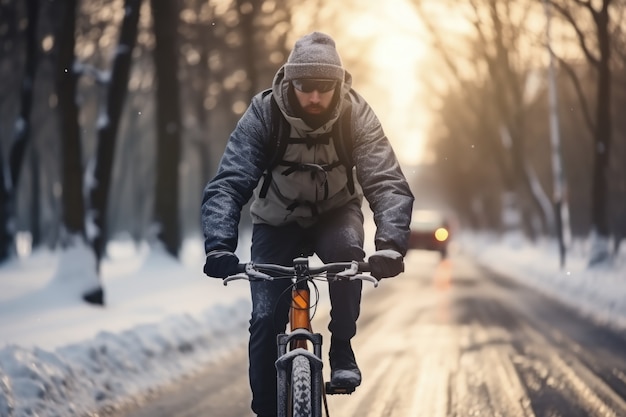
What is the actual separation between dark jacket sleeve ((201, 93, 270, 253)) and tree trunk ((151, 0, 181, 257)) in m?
15.5

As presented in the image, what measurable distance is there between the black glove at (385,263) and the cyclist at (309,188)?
0.55 feet

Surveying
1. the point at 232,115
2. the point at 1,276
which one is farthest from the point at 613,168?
the point at 1,276

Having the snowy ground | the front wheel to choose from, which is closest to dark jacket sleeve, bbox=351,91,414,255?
the front wheel

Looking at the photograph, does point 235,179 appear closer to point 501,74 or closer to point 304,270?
point 304,270

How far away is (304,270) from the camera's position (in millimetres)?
4070

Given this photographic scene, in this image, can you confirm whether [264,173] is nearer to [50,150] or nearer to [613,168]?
[50,150]

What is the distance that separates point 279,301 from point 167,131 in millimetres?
15831

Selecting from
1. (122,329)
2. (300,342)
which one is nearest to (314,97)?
(300,342)

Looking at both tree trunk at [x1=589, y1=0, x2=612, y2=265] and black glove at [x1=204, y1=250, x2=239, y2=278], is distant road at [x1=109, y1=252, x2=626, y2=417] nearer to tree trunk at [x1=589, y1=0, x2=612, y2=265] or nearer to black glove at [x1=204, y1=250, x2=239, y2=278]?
black glove at [x1=204, y1=250, x2=239, y2=278]

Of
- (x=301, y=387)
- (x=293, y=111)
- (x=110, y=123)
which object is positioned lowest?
(x=301, y=387)

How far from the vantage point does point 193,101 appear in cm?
3309

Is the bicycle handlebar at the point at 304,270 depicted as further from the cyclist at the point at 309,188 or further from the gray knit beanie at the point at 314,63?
the gray knit beanie at the point at 314,63

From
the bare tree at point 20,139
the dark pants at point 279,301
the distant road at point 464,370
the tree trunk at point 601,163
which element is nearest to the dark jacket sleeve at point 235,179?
the dark pants at point 279,301

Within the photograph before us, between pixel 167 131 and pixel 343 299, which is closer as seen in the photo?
pixel 343 299
